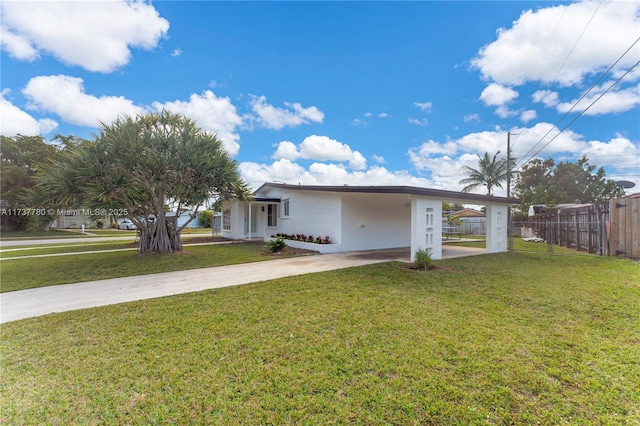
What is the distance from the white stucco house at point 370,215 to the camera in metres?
9.29

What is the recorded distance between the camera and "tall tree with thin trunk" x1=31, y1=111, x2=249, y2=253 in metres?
9.56

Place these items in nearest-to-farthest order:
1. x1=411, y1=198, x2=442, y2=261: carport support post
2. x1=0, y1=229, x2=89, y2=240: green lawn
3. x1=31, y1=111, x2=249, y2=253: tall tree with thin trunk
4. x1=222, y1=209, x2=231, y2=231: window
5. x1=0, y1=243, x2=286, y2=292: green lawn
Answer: x1=0, y1=243, x2=286, y2=292: green lawn < x1=411, y1=198, x2=442, y2=261: carport support post < x1=31, y1=111, x2=249, y2=253: tall tree with thin trunk < x1=222, y1=209, x2=231, y2=231: window < x1=0, y1=229, x2=89, y2=240: green lawn

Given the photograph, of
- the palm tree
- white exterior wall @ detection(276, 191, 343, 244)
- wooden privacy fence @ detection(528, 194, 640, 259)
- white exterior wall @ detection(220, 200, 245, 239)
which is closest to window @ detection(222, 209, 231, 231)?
white exterior wall @ detection(220, 200, 245, 239)

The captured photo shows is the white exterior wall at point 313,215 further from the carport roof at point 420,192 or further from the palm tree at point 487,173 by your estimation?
the palm tree at point 487,173

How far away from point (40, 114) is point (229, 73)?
8.17m

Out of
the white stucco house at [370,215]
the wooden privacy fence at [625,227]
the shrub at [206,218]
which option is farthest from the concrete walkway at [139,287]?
the shrub at [206,218]

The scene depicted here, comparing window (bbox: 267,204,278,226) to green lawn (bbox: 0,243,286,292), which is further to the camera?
window (bbox: 267,204,278,226)

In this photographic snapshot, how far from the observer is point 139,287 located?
6.29m

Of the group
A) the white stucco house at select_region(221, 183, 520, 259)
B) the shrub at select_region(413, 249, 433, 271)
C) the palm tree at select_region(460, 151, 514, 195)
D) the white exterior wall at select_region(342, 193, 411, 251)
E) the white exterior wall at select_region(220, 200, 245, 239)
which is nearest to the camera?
the shrub at select_region(413, 249, 433, 271)

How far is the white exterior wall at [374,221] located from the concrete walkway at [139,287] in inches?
132

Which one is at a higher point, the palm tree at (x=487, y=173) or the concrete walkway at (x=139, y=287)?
the palm tree at (x=487, y=173)

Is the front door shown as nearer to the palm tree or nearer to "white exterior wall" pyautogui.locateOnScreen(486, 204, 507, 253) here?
"white exterior wall" pyautogui.locateOnScreen(486, 204, 507, 253)

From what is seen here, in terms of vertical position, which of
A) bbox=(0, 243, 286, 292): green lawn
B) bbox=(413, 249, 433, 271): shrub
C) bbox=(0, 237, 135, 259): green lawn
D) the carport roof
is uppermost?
the carport roof

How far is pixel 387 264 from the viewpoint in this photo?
8.73m
